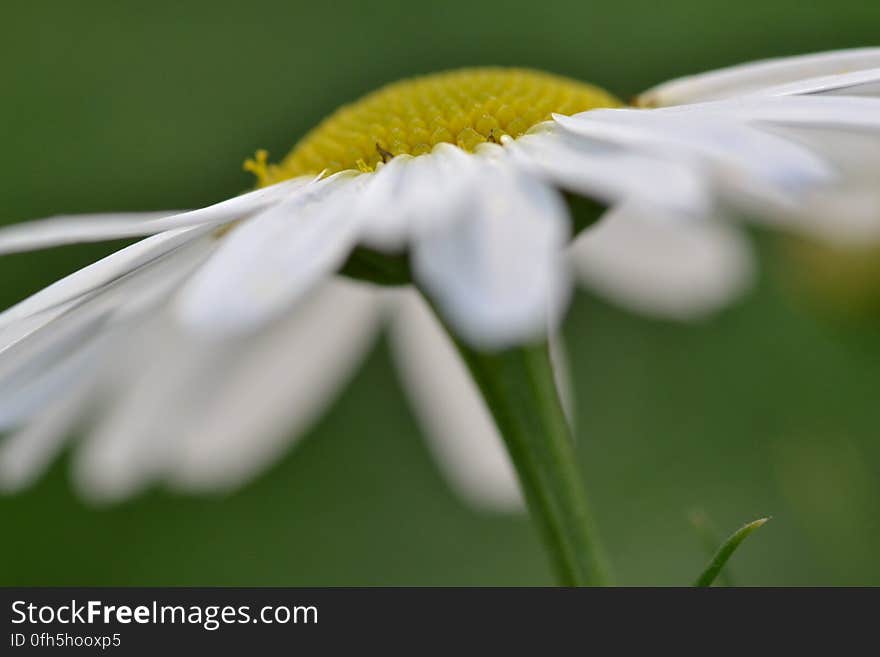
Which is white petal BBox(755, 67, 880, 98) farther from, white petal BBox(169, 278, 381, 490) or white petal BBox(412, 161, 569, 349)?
white petal BBox(169, 278, 381, 490)

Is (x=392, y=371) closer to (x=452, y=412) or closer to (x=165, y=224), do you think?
(x=452, y=412)

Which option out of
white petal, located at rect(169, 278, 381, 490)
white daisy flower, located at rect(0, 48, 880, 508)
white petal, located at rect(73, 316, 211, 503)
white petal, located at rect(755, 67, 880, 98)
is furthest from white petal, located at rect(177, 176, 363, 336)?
white petal, located at rect(169, 278, 381, 490)

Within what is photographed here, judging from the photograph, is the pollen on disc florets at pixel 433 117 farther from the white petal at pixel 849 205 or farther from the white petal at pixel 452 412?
the white petal at pixel 452 412

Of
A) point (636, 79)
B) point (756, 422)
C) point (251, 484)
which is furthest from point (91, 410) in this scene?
point (636, 79)

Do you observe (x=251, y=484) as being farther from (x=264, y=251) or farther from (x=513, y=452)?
(x=264, y=251)

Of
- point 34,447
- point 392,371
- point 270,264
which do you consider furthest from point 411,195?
point 392,371
